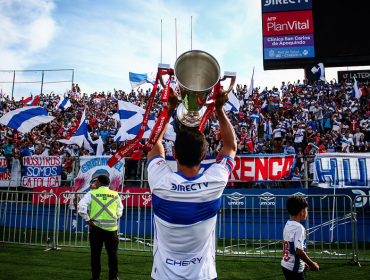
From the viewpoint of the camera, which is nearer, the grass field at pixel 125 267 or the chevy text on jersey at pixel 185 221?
the chevy text on jersey at pixel 185 221

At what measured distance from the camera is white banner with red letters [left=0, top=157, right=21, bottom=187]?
12.4 meters

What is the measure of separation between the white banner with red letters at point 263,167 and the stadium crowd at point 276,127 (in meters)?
0.61

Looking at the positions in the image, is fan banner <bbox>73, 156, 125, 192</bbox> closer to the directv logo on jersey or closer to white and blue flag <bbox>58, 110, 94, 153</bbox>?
white and blue flag <bbox>58, 110, 94, 153</bbox>

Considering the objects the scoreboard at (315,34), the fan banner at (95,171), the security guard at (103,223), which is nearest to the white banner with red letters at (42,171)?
the fan banner at (95,171)

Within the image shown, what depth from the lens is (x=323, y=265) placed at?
253 inches

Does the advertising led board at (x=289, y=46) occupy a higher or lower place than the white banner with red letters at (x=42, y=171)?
higher

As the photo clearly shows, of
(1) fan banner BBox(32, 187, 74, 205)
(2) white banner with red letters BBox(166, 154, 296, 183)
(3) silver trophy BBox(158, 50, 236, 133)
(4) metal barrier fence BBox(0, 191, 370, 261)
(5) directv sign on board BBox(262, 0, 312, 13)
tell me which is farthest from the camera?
(5) directv sign on board BBox(262, 0, 312, 13)

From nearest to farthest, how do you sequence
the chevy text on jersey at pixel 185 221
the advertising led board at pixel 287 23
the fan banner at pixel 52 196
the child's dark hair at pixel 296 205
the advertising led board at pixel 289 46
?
the chevy text on jersey at pixel 185 221, the child's dark hair at pixel 296 205, the fan banner at pixel 52 196, the advertising led board at pixel 289 46, the advertising led board at pixel 287 23

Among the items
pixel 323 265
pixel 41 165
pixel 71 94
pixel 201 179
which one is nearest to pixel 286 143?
pixel 323 265

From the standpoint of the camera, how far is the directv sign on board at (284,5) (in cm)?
2334

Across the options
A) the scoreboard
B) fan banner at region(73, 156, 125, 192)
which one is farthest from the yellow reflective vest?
the scoreboard

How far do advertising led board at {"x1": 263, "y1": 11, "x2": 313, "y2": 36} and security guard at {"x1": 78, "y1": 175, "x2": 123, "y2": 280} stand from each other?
21071 mm

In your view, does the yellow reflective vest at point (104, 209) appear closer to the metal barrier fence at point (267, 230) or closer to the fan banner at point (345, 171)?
the metal barrier fence at point (267, 230)

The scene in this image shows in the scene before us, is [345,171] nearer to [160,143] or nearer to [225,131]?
[225,131]
